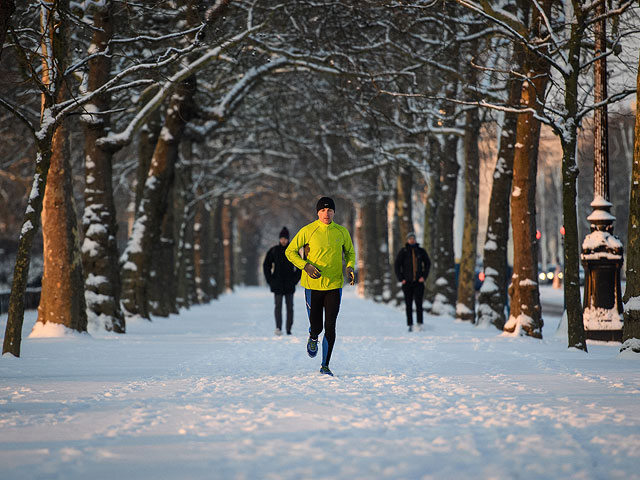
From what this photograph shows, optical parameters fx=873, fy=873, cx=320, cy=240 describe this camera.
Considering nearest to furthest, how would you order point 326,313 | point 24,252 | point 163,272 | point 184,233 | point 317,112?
point 326,313, point 24,252, point 317,112, point 163,272, point 184,233

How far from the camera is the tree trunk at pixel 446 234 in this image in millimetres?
23422

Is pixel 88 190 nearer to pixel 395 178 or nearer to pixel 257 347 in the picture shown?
pixel 257 347

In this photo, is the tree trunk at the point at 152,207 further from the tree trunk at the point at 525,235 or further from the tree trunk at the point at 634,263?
the tree trunk at the point at 634,263

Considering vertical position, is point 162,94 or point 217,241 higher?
point 162,94

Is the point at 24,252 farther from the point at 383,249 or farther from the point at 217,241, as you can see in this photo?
the point at 217,241

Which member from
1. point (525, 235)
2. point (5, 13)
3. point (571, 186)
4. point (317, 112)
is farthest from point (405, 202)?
point (5, 13)


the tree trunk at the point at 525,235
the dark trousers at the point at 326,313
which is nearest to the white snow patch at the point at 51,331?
the dark trousers at the point at 326,313

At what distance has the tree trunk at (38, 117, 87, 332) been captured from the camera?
1400 cm

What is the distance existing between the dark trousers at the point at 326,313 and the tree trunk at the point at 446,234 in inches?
558

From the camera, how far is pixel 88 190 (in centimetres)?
1622

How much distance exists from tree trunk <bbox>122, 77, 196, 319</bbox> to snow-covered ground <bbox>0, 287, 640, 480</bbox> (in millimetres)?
7421

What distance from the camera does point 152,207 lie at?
19.4 m

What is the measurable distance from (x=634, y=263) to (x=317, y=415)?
6.08m

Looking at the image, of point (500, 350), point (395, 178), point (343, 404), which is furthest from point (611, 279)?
point (395, 178)
